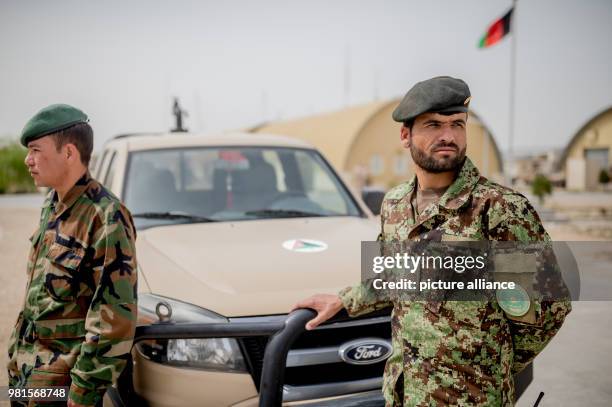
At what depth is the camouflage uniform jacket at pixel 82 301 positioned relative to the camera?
1866 mm

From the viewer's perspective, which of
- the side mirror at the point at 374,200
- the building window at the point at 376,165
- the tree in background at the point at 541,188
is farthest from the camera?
the building window at the point at 376,165

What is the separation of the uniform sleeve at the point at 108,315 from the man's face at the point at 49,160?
0.25 metres

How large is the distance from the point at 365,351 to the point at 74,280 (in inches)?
47.6

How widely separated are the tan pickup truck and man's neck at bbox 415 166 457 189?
25.6 inches

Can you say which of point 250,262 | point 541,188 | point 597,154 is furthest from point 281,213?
point 597,154

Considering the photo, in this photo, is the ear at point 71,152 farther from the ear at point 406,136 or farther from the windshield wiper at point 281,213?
the windshield wiper at point 281,213

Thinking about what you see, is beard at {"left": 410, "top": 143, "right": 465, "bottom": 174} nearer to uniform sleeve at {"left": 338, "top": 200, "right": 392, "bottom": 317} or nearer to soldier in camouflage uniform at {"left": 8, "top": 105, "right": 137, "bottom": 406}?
uniform sleeve at {"left": 338, "top": 200, "right": 392, "bottom": 317}

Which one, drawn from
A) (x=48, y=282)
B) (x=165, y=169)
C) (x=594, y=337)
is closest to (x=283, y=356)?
(x=48, y=282)

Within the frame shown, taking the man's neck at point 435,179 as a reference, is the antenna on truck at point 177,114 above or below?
above

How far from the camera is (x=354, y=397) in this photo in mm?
2426

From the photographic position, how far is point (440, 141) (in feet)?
5.51

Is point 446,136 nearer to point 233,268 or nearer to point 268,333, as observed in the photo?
point 268,333

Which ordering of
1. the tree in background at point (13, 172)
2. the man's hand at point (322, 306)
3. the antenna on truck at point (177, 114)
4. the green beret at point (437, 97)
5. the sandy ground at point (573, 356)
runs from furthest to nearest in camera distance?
the tree in background at point (13, 172) < the antenna on truck at point (177, 114) < the sandy ground at point (573, 356) < the man's hand at point (322, 306) < the green beret at point (437, 97)

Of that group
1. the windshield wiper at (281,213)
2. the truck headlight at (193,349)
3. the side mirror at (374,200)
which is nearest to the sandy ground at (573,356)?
the side mirror at (374,200)
